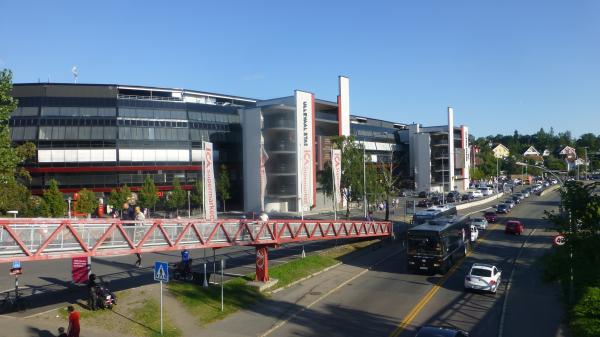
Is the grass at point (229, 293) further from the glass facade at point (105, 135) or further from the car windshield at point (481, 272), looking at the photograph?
the glass facade at point (105, 135)

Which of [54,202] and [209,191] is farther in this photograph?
[54,202]

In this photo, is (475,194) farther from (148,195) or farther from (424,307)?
(424,307)

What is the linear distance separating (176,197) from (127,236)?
168 feet

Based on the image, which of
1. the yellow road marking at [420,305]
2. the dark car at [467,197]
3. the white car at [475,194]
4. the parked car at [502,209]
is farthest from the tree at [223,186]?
the white car at [475,194]

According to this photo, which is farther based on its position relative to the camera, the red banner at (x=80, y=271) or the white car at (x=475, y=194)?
the white car at (x=475, y=194)

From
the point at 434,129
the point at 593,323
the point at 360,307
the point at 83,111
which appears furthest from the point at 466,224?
the point at 434,129

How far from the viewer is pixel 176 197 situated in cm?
6962

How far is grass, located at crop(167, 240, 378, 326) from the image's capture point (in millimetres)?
21516

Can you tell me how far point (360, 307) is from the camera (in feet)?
75.2

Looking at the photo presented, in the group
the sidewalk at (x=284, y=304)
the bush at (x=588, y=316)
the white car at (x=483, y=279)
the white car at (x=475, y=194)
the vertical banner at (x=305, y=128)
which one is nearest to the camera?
the bush at (x=588, y=316)

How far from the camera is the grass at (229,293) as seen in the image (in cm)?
2152

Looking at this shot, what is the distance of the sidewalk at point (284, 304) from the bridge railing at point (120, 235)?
10.3 ft

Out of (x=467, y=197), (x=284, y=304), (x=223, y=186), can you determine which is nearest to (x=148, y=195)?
(x=223, y=186)

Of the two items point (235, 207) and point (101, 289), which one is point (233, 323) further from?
point (235, 207)
